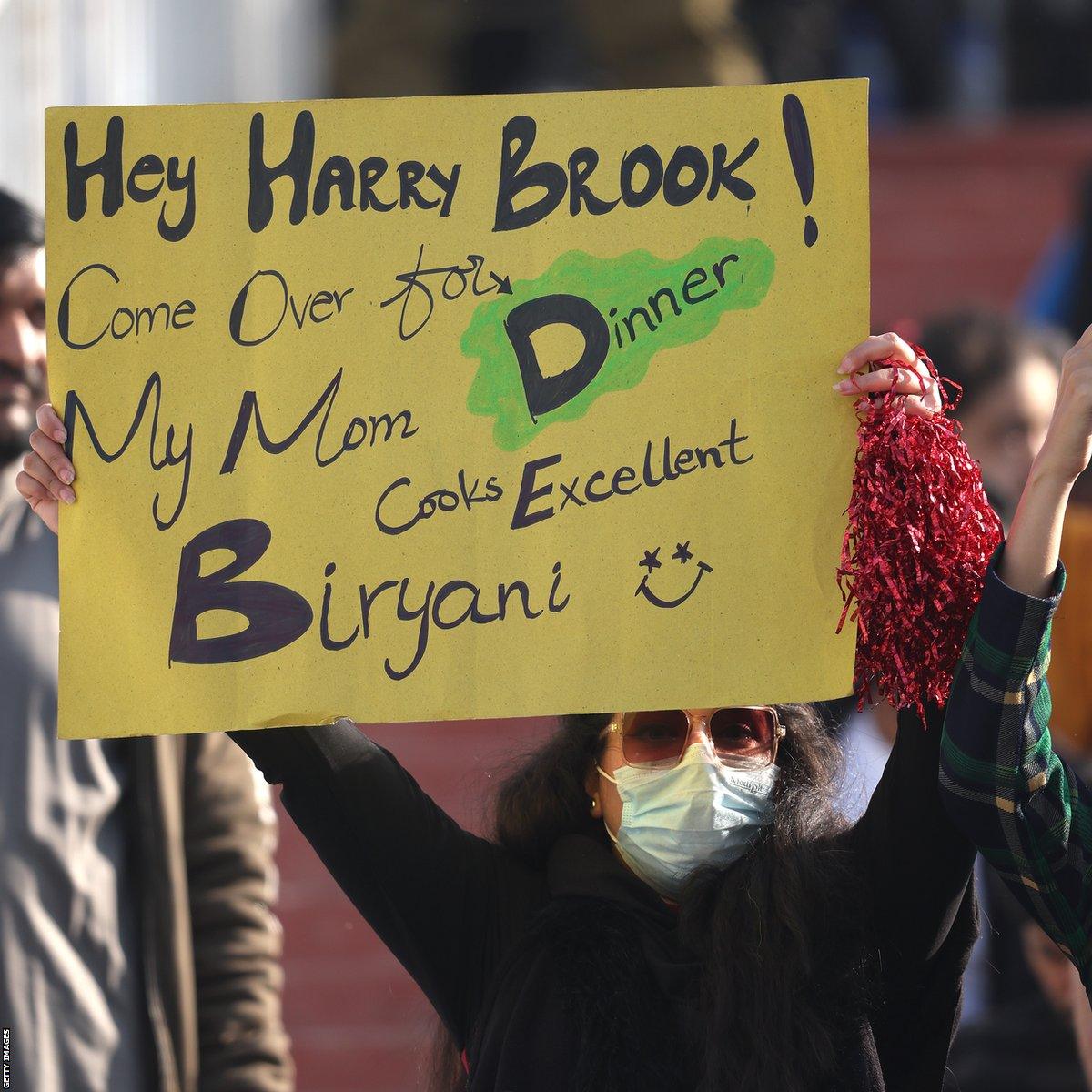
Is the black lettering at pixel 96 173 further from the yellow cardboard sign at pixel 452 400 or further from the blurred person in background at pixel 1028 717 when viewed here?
the blurred person in background at pixel 1028 717

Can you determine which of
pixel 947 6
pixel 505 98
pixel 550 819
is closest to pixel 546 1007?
pixel 550 819

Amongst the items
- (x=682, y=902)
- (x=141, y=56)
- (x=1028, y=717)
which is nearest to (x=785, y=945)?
(x=682, y=902)

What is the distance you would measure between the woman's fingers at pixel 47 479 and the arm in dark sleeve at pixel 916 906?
0.99 m

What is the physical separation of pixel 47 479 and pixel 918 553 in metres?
1.00

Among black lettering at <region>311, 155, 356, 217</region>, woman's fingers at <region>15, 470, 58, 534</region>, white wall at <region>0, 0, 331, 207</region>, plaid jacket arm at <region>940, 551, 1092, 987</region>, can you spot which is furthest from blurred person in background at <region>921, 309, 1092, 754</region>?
white wall at <region>0, 0, 331, 207</region>

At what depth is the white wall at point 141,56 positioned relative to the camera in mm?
4656

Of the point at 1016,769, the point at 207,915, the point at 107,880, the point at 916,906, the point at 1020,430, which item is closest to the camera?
the point at 1016,769

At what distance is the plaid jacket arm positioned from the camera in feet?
5.74

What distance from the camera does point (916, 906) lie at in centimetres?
191

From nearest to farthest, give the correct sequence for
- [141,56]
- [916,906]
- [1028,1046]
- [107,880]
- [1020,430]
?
[916,906]
[107,880]
[1028,1046]
[1020,430]
[141,56]

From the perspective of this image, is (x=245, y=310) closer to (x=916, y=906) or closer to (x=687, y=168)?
(x=687, y=168)

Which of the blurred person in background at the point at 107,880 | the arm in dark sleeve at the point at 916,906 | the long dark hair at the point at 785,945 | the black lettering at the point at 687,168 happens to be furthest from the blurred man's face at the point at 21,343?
the arm in dark sleeve at the point at 916,906

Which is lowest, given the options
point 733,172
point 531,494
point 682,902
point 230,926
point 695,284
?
point 682,902

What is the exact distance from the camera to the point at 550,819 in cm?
220
